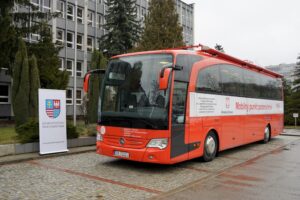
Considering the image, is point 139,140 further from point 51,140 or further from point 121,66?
point 51,140

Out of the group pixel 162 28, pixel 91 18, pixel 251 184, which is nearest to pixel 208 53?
pixel 251 184

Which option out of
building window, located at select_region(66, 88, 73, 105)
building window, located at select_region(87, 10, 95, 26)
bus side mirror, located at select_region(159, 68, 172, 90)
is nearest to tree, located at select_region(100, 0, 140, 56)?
building window, located at select_region(87, 10, 95, 26)

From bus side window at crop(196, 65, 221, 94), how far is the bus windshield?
61.1 inches

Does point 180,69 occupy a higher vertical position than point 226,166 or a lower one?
higher

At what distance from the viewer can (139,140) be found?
832 centimetres

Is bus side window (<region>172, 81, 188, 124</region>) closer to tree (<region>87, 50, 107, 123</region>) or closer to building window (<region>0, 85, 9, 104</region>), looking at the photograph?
tree (<region>87, 50, 107, 123</region>)

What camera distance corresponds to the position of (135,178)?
7.82 metres

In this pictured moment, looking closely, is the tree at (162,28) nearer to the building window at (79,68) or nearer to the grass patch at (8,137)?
the grass patch at (8,137)

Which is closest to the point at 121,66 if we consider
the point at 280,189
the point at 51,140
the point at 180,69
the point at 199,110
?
the point at 180,69

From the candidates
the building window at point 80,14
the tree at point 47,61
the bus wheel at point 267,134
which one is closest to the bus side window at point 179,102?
the bus wheel at point 267,134

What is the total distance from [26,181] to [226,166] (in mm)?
5829

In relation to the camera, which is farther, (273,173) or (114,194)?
(273,173)

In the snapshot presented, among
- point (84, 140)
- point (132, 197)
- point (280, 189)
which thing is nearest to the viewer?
point (132, 197)

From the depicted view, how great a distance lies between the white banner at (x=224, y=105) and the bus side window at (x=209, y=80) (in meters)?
0.19
